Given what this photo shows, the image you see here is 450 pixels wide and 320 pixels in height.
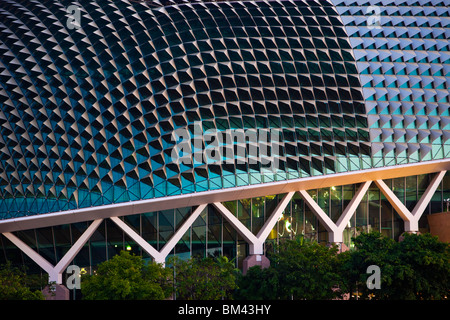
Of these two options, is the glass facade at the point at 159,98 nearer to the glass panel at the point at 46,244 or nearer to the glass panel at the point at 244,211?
the glass panel at the point at 46,244

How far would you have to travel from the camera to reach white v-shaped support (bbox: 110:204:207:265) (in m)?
48.0

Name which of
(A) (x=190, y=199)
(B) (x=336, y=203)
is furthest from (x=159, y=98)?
(B) (x=336, y=203)

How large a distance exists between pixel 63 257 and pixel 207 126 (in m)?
16.4

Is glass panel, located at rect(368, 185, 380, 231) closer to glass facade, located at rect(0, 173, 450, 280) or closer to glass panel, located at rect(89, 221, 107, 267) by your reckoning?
A: glass facade, located at rect(0, 173, 450, 280)

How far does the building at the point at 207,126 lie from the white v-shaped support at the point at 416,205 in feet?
0.45

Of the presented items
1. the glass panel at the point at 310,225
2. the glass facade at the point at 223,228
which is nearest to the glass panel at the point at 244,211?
the glass facade at the point at 223,228

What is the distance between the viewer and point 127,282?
35906mm

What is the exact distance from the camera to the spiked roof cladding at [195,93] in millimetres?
48062

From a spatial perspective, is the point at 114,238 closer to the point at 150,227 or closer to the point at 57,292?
the point at 150,227

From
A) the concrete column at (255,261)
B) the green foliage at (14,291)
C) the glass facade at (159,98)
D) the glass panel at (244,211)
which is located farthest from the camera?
the glass panel at (244,211)

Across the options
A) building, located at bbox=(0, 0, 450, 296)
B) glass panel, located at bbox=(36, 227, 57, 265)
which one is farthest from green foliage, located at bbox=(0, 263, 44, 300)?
glass panel, located at bbox=(36, 227, 57, 265)

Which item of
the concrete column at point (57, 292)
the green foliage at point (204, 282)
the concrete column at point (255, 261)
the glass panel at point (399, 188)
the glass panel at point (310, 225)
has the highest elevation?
the glass panel at point (399, 188)

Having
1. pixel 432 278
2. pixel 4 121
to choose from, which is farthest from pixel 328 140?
pixel 4 121
